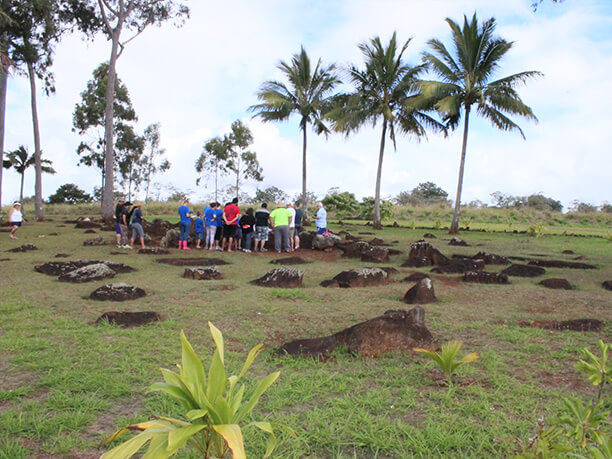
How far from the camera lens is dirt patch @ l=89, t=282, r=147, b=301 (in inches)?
293

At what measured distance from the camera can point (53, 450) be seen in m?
2.97

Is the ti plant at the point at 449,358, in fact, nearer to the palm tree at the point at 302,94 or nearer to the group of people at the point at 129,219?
the group of people at the point at 129,219

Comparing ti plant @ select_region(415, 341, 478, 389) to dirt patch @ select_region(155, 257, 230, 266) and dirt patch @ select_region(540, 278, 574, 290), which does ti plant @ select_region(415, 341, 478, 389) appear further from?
dirt patch @ select_region(155, 257, 230, 266)

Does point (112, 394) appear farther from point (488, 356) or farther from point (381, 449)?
point (488, 356)

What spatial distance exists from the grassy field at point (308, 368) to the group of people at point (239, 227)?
6.34 meters

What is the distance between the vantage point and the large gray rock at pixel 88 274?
9086mm

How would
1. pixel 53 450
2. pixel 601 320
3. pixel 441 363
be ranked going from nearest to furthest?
pixel 53 450 < pixel 441 363 < pixel 601 320

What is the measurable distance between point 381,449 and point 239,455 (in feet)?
4.69

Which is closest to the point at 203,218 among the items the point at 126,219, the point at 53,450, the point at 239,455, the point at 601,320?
the point at 126,219

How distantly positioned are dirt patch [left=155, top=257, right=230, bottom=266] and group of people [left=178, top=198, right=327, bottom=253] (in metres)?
2.29

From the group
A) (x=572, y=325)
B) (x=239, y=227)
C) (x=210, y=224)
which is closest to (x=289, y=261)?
(x=239, y=227)

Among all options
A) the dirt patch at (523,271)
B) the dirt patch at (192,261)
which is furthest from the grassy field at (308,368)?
the dirt patch at (192,261)

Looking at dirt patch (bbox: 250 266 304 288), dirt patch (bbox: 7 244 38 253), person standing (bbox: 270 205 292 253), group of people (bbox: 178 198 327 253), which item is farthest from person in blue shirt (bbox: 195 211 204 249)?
dirt patch (bbox: 250 266 304 288)

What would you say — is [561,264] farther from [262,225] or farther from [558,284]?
[262,225]
